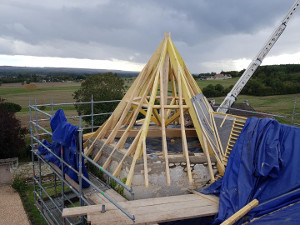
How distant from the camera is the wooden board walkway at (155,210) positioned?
503 cm

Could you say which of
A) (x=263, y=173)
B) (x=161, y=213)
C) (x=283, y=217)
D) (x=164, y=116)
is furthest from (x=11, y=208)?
(x=283, y=217)

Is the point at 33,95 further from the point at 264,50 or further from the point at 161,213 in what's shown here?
the point at 161,213

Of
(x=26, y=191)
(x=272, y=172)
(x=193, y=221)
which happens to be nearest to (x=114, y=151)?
(x=193, y=221)

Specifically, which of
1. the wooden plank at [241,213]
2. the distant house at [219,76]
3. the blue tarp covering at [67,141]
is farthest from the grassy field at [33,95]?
the distant house at [219,76]

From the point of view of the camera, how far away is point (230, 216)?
19.4 feet

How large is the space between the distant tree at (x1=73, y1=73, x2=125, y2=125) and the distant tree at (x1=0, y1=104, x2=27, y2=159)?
694 centimetres

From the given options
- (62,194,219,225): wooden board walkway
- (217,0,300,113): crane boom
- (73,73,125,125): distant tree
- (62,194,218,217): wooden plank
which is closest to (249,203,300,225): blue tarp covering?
(62,194,219,225): wooden board walkway

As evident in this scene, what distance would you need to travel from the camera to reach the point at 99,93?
22984 millimetres

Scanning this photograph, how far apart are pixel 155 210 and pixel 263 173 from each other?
2.68 m

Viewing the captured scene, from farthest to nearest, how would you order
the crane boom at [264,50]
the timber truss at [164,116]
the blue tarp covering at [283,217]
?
1. the crane boom at [264,50]
2. the timber truss at [164,116]
3. the blue tarp covering at [283,217]

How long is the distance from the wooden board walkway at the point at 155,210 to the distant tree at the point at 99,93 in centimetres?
1628

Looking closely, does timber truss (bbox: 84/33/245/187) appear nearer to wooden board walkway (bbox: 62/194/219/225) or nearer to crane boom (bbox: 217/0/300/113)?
wooden board walkway (bbox: 62/194/219/225)

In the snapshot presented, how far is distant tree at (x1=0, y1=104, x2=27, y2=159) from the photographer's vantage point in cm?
1496

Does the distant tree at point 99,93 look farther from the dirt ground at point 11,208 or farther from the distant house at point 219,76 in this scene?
the distant house at point 219,76
